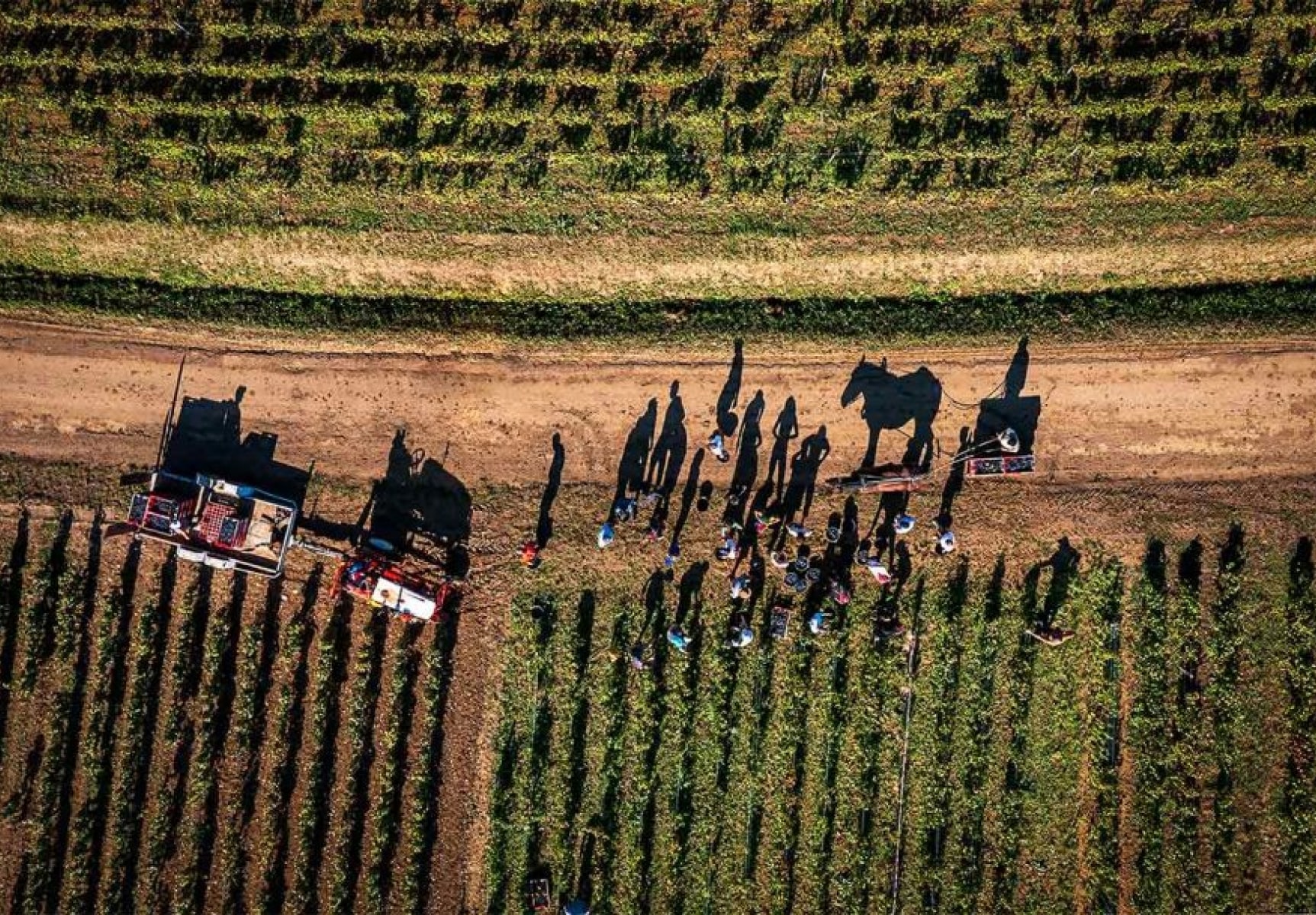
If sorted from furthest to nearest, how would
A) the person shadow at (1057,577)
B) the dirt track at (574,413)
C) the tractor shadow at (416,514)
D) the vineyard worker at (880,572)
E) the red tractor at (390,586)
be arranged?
the tractor shadow at (416,514) → the dirt track at (574,413) → the person shadow at (1057,577) → the vineyard worker at (880,572) → the red tractor at (390,586)

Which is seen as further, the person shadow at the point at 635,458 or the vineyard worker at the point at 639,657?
the person shadow at the point at 635,458

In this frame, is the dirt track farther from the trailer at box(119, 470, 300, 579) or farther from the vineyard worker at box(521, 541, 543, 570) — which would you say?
the trailer at box(119, 470, 300, 579)

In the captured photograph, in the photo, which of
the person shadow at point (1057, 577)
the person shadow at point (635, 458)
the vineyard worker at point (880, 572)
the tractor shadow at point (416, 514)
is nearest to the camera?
the vineyard worker at point (880, 572)

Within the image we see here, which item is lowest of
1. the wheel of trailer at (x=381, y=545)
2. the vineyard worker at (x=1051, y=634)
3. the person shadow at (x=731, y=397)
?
the vineyard worker at (x=1051, y=634)

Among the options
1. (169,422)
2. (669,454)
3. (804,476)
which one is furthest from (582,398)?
(169,422)

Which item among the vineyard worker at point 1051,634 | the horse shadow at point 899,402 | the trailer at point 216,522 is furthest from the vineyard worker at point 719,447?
the trailer at point 216,522

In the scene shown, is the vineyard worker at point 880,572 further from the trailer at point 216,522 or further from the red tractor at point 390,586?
the trailer at point 216,522
